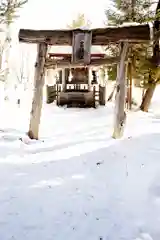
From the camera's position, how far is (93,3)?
68.4 m

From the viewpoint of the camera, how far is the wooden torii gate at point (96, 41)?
10.1m

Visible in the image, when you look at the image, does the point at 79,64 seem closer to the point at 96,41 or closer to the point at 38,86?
the point at 96,41

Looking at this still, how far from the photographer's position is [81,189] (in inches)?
244

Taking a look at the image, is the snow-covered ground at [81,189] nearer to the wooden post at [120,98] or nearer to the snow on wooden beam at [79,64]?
the wooden post at [120,98]

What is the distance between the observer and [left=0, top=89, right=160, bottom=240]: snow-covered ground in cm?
466

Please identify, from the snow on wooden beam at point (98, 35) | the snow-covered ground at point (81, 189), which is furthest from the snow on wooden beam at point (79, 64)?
the snow-covered ground at point (81, 189)

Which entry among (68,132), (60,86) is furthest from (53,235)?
(60,86)

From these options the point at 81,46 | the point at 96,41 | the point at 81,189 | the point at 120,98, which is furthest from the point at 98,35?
the point at 81,189

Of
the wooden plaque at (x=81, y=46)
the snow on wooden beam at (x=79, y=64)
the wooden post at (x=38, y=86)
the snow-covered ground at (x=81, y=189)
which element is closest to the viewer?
the snow-covered ground at (x=81, y=189)

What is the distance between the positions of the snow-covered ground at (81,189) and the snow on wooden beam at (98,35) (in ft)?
8.96

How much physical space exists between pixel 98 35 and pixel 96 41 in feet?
0.64

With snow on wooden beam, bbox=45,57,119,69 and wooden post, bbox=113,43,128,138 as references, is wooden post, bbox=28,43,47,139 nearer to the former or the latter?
snow on wooden beam, bbox=45,57,119,69

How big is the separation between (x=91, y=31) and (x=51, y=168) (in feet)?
15.2

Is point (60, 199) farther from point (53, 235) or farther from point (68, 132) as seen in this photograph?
point (68, 132)
